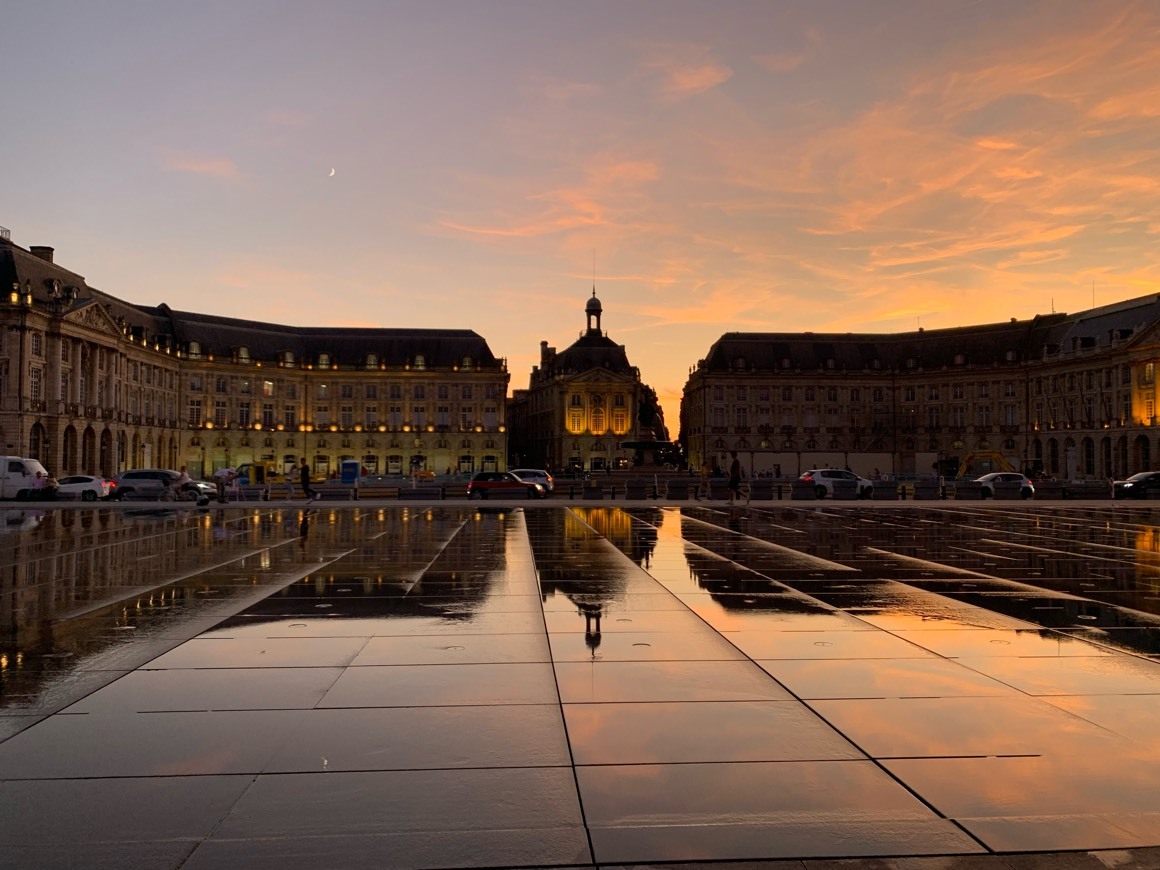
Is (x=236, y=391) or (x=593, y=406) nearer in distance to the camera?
(x=236, y=391)

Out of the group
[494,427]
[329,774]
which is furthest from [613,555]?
[494,427]

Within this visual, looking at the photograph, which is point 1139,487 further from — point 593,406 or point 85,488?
point 593,406

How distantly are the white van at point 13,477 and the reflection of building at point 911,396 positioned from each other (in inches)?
3274

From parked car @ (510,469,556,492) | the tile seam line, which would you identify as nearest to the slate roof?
parked car @ (510,469,556,492)

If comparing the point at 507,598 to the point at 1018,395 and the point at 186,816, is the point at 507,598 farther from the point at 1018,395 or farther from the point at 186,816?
the point at 1018,395

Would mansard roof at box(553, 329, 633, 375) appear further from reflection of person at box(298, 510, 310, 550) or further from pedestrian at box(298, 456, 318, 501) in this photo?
reflection of person at box(298, 510, 310, 550)

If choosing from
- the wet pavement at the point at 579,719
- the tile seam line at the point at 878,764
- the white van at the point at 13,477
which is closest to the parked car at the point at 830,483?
the wet pavement at the point at 579,719

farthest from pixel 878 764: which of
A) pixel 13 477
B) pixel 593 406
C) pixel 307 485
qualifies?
pixel 593 406

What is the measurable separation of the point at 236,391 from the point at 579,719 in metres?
116

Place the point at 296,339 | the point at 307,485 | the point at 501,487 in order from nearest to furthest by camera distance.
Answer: the point at 307,485
the point at 501,487
the point at 296,339

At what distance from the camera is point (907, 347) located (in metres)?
124

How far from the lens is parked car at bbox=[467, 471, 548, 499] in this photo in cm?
5128

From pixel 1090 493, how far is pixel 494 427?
81457mm

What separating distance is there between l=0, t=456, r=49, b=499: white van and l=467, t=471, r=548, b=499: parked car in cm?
2290
